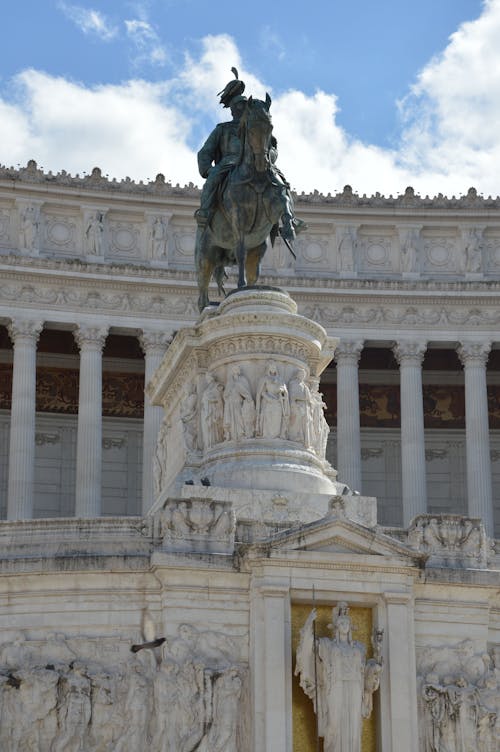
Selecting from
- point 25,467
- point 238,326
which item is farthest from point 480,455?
point 238,326

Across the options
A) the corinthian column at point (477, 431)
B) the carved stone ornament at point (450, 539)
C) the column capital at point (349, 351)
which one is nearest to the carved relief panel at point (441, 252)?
the corinthian column at point (477, 431)

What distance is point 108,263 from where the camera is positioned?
Answer: 199 ft

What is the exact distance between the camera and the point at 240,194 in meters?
34.3

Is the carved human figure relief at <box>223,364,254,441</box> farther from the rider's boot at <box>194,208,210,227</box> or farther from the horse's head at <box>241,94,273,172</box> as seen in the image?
the horse's head at <box>241,94,273,172</box>

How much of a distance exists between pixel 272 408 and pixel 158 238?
31303 millimetres

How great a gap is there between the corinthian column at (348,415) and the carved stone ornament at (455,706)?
3181 centimetres

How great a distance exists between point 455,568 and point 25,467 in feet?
103

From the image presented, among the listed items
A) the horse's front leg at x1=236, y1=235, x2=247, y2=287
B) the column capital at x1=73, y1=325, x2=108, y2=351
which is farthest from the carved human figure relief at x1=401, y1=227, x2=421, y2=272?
the horse's front leg at x1=236, y1=235, x2=247, y2=287

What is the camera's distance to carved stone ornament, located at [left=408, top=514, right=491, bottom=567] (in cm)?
2781

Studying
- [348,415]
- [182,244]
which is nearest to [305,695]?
[348,415]

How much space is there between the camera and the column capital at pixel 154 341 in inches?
2357

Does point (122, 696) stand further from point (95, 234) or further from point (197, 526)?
point (95, 234)

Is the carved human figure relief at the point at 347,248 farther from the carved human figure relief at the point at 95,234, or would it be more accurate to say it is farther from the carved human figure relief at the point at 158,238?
the carved human figure relief at the point at 95,234

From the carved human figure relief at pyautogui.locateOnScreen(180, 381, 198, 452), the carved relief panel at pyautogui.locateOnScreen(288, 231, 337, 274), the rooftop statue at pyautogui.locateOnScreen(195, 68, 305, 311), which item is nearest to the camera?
the carved human figure relief at pyautogui.locateOnScreen(180, 381, 198, 452)
